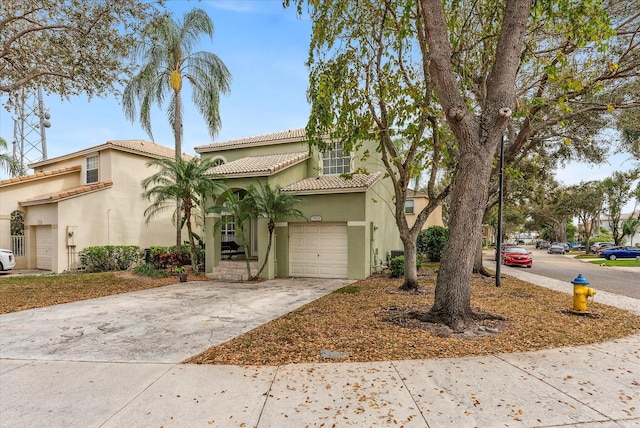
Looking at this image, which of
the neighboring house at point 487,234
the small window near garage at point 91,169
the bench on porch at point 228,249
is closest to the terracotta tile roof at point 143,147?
the small window near garage at point 91,169

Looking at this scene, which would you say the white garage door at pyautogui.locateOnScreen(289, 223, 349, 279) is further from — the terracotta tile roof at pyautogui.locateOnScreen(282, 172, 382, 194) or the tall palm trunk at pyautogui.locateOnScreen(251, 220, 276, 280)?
the terracotta tile roof at pyautogui.locateOnScreen(282, 172, 382, 194)

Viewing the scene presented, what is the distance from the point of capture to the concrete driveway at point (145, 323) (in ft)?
18.1

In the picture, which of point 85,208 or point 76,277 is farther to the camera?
point 85,208

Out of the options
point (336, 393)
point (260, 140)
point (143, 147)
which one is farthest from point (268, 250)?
point (143, 147)

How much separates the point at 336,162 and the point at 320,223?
155 inches

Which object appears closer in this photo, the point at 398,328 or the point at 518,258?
the point at 398,328

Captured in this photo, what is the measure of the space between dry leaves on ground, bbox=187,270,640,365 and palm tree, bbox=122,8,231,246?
11697 millimetres

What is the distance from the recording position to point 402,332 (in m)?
6.11

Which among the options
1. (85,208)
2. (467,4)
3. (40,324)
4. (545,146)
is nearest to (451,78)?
(467,4)

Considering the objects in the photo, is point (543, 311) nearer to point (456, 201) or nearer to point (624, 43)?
point (456, 201)

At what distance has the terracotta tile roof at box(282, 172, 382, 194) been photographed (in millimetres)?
13242

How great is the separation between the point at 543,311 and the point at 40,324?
11.7 metres

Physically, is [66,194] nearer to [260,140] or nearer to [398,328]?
[260,140]

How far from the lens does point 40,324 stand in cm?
727
